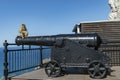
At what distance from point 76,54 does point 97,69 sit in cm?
69

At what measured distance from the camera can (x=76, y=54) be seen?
26.0 ft

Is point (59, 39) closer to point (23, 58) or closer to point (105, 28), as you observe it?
point (23, 58)

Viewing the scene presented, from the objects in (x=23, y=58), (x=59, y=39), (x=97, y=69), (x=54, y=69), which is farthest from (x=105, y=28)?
(x=97, y=69)

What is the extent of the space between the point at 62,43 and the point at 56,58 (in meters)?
0.48

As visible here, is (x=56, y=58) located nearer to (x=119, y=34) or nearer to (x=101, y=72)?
(x=101, y=72)

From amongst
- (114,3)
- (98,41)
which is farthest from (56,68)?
(114,3)

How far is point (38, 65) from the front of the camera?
10.6 metres

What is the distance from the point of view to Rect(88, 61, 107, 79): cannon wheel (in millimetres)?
7770

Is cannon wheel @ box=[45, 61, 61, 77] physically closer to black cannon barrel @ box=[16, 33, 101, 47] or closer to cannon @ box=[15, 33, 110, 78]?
cannon @ box=[15, 33, 110, 78]

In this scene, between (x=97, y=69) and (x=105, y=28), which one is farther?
(x=105, y=28)

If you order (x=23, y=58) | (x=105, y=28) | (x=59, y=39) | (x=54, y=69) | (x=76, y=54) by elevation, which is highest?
(x=105, y=28)

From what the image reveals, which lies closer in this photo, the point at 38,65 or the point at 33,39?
the point at 33,39

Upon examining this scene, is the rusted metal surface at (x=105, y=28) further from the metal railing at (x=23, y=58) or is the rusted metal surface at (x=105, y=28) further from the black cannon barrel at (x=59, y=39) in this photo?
the black cannon barrel at (x=59, y=39)

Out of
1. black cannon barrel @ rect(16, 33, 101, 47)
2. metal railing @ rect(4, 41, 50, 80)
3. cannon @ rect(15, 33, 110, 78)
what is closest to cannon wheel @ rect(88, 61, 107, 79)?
cannon @ rect(15, 33, 110, 78)
